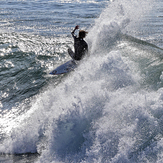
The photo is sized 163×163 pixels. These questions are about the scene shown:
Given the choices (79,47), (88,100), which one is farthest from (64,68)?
(88,100)

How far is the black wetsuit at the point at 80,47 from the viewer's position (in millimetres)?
10227

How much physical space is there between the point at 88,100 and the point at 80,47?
4607mm

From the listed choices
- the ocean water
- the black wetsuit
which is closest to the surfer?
the black wetsuit

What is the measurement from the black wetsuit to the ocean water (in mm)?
919

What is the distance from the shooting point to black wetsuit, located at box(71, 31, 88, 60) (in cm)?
1023

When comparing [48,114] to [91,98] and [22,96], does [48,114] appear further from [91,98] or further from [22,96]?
→ [22,96]

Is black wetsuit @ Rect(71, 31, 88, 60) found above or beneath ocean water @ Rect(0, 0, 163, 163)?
above

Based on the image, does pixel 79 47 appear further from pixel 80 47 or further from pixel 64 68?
pixel 64 68

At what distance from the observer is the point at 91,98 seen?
6.46 meters

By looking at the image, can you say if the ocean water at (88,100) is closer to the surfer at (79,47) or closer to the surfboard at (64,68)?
the surfboard at (64,68)

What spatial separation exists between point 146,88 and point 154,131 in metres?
2.33

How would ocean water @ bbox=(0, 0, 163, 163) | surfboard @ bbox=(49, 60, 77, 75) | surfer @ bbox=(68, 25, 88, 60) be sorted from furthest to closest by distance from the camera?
surfboard @ bbox=(49, 60, 77, 75)
surfer @ bbox=(68, 25, 88, 60)
ocean water @ bbox=(0, 0, 163, 163)

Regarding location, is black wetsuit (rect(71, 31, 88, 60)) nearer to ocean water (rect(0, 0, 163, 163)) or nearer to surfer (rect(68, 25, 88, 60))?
surfer (rect(68, 25, 88, 60))

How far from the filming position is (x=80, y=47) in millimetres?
10383
